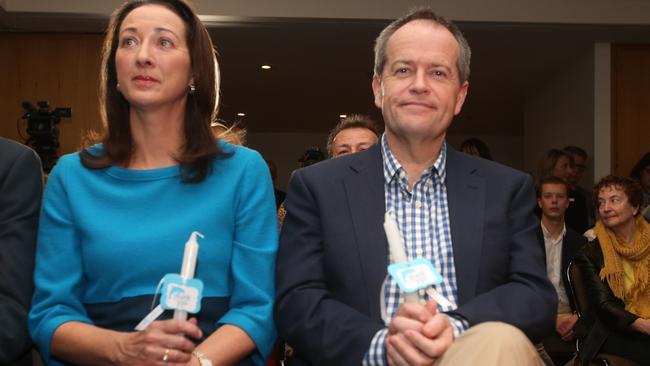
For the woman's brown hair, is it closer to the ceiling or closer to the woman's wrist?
the woman's wrist

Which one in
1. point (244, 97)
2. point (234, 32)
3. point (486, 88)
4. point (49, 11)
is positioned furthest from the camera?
point (244, 97)

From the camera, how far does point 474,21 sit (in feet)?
21.7

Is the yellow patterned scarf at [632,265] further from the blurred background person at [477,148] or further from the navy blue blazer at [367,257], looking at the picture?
the navy blue blazer at [367,257]

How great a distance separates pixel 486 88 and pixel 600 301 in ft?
21.4

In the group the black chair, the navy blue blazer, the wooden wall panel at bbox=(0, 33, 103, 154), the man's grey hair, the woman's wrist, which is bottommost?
the black chair

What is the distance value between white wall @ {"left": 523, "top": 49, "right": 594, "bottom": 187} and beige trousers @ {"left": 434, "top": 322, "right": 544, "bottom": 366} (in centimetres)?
635

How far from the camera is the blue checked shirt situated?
1889 millimetres

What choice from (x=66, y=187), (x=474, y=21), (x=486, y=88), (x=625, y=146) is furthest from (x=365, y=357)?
(x=486, y=88)

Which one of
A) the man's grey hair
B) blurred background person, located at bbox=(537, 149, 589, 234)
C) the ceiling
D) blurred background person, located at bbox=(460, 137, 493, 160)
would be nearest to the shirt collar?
the man's grey hair

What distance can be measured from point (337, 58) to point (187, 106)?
634 cm

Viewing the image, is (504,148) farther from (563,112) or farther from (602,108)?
(602,108)

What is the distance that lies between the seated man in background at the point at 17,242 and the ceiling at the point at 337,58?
5.08 m

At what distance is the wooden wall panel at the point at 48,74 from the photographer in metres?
7.25

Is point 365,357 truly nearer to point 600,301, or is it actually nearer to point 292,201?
point 292,201
